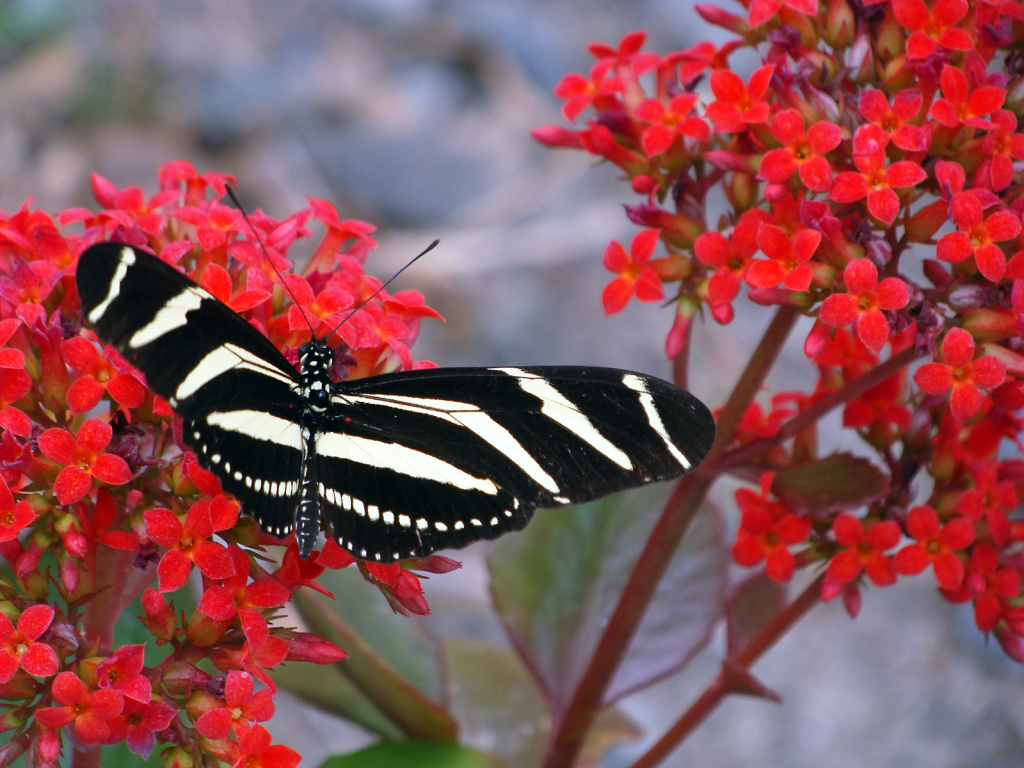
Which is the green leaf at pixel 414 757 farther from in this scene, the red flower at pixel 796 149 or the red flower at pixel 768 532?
the red flower at pixel 796 149

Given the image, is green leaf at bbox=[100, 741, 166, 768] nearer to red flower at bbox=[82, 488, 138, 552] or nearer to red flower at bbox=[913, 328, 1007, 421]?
red flower at bbox=[82, 488, 138, 552]

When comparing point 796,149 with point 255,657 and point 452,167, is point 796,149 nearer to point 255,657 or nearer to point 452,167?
point 255,657

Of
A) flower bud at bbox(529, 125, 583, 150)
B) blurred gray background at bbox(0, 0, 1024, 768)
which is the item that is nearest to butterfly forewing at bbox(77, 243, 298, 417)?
flower bud at bbox(529, 125, 583, 150)

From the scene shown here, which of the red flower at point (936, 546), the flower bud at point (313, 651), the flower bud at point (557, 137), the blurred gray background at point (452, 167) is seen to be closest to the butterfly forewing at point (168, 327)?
the flower bud at point (313, 651)

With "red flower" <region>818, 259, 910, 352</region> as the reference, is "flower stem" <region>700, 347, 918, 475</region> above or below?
below

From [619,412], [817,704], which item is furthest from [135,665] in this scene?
[817,704]

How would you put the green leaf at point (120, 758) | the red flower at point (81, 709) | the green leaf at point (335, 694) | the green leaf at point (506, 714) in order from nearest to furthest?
the red flower at point (81, 709) < the green leaf at point (120, 758) < the green leaf at point (335, 694) < the green leaf at point (506, 714)
